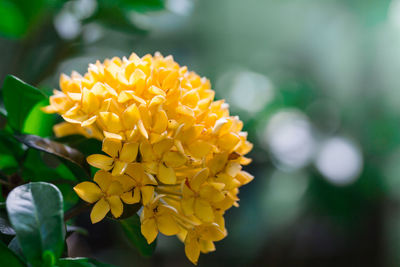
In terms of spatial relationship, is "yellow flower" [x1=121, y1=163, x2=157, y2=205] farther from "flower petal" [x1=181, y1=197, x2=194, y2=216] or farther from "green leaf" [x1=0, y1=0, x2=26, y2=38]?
"green leaf" [x1=0, y1=0, x2=26, y2=38]

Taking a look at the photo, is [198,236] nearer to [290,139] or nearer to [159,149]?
[159,149]

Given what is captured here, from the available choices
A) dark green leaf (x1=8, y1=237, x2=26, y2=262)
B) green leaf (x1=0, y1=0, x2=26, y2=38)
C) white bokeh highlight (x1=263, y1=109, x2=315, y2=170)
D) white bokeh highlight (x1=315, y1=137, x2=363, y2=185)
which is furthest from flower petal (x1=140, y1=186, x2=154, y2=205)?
white bokeh highlight (x1=315, y1=137, x2=363, y2=185)

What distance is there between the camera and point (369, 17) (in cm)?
204

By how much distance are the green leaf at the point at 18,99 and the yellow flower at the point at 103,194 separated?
0.14 meters

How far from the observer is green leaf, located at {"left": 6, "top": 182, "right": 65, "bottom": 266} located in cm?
27

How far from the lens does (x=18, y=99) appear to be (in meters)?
0.43

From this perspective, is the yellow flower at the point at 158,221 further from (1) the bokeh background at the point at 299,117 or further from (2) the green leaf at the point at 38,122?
(1) the bokeh background at the point at 299,117

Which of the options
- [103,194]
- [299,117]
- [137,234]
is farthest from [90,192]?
[299,117]

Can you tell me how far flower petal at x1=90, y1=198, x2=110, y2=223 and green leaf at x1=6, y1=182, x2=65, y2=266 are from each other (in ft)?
0.16

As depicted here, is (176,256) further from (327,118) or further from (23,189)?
(23,189)

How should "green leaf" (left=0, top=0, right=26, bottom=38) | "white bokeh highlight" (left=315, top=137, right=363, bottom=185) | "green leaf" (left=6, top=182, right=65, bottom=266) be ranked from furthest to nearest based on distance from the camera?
"white bokeh highlight" (left=315, top=137, right=363, bottom=185)
"green leaf" (left=0, top=0, right=26, bottom=38)
"green leaf" (left=6, top=182, right=65, bottom=266)

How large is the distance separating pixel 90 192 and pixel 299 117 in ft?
4.49

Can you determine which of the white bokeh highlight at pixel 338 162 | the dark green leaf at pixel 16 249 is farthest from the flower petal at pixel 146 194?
the white bokeh highlight at pixel 338 162

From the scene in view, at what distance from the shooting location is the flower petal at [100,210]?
333 millimetres
